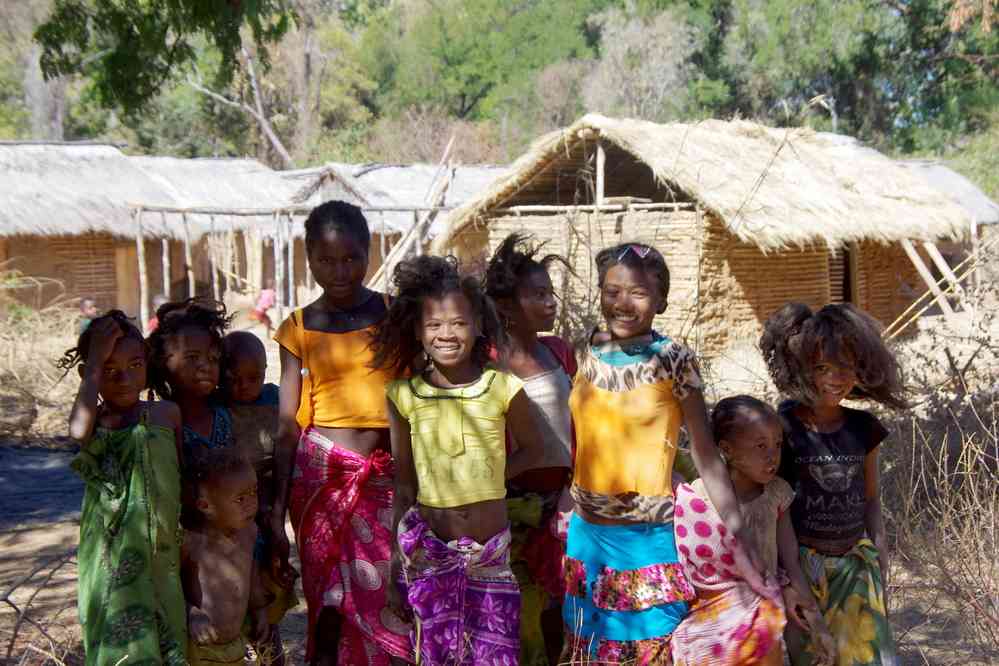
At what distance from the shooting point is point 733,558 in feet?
8.04

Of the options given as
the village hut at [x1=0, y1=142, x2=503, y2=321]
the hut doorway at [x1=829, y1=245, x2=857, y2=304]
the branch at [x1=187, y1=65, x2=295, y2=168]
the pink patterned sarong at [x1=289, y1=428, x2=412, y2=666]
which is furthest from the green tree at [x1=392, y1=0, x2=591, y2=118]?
the pink patterned sarong at [x1=289, y1=428, x2=412, y2=666]

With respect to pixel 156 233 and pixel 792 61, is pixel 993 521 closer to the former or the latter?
pixel 156 233

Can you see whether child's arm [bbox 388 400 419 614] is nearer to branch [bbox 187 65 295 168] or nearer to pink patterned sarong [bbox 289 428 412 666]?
pink patterned sarong [bbox 289 428 412 666]

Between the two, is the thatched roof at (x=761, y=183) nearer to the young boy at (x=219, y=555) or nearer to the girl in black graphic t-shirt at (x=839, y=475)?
the girl in black graphic t-shirt at (x=839, y=475)

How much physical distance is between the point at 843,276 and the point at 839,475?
12852 millimetres

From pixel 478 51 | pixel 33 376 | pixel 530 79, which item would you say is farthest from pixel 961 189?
pixel 478 51

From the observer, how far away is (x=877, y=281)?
14.7 m

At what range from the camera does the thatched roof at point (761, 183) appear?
1099 cm

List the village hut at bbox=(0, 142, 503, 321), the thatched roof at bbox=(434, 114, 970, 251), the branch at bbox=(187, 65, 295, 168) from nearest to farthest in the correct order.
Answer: the thatched roof at bbox=(434, 114, 970, 251), the village hut at bbox=(0, 142, 503, 321), the branch at bbox=(187, 65, 295, 168)

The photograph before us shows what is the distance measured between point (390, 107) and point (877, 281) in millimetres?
26344

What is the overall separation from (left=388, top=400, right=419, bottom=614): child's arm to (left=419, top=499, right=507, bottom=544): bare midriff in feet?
0.25

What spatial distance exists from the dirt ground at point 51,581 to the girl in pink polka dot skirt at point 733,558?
27.4 inches

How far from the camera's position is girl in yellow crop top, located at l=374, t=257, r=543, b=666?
2.55m

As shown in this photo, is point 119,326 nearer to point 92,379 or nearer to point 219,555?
point 92,379
